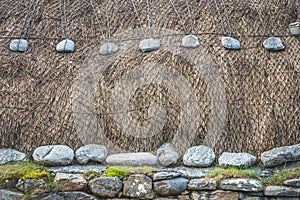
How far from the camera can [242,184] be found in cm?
368

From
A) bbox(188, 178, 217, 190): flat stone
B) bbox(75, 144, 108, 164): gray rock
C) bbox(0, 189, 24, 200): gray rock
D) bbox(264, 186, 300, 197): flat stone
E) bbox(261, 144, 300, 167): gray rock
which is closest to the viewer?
bbox(264, 186, 300, 197): flat stone

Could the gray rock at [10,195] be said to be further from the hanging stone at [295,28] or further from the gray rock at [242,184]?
the hanging stone at [295,28]

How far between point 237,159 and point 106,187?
1136 mm

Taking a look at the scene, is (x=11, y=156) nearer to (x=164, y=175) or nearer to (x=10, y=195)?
(x=10, y=195)

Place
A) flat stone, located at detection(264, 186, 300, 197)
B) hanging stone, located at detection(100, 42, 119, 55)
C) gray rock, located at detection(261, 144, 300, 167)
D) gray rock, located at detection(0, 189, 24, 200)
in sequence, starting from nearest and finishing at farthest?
flat stone, located at detection(264, 186, 300, 197) < gray rock, located at detection(0, 189, 24, 200) < gray rock, located at detection(261, 144, 300, 167) < hanging stone, located at detection(100, 42, 119, 55)

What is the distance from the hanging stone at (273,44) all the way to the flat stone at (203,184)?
151cm

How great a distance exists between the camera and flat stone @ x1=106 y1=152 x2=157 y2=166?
3998 mm

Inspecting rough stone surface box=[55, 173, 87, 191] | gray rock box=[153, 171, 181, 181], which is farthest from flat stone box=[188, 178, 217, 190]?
rough stone surface box=[55, 173, 87, 191]

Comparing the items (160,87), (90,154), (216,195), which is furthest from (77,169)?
(216,195)

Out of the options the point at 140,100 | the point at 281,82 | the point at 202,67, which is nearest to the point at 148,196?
the point at 140,100

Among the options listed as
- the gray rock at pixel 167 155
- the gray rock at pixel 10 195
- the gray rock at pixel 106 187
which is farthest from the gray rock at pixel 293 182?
the gray rock at pixel 10 195

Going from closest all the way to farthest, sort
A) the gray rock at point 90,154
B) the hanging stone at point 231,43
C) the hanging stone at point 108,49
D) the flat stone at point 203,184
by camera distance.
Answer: the flat stone at point 203,184 → the gray rock at point 90,154 → the hanging stone at point 231,43 → the hanging stone at point 108,49

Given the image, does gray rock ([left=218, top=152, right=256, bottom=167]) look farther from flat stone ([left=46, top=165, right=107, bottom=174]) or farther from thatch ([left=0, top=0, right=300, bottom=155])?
flat stone ([left=46, top=165, right=107, bottom=174])

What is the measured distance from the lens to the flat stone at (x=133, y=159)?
400cm
